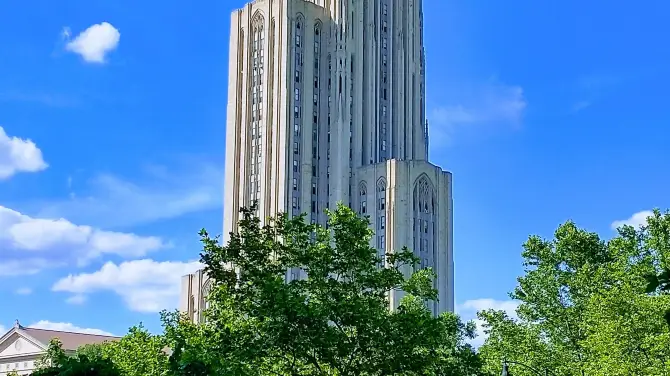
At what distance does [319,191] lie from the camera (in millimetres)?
135125

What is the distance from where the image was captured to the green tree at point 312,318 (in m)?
35.3

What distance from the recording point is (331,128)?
136 meters

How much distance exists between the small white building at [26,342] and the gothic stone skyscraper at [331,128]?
15.5m

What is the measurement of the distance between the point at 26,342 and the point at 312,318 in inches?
4525

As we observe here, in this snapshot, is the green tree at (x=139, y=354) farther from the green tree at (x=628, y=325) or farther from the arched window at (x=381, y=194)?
the arched window at (x=381, y=194)

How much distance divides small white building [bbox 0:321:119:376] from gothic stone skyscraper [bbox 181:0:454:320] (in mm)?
15469

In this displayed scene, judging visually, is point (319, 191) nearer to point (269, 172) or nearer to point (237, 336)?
point (269, 172)

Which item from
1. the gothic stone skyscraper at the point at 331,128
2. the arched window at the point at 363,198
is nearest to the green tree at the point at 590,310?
the gothic stone skyscraper at the point at 331,128

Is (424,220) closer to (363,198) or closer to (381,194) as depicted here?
(381,194)

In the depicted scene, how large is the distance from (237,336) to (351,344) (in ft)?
12.8

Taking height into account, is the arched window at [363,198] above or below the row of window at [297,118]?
below

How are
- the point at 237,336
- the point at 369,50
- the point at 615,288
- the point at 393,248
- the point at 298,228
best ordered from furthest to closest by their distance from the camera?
the point at 369,50, the point at 393,248, the point at 615,288, the point at 298,228, the point at 237,336

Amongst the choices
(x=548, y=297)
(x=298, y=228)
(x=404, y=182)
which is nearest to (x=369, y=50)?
(x=404, y=182)

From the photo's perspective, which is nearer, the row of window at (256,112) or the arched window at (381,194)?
the arched window at (381,194)
